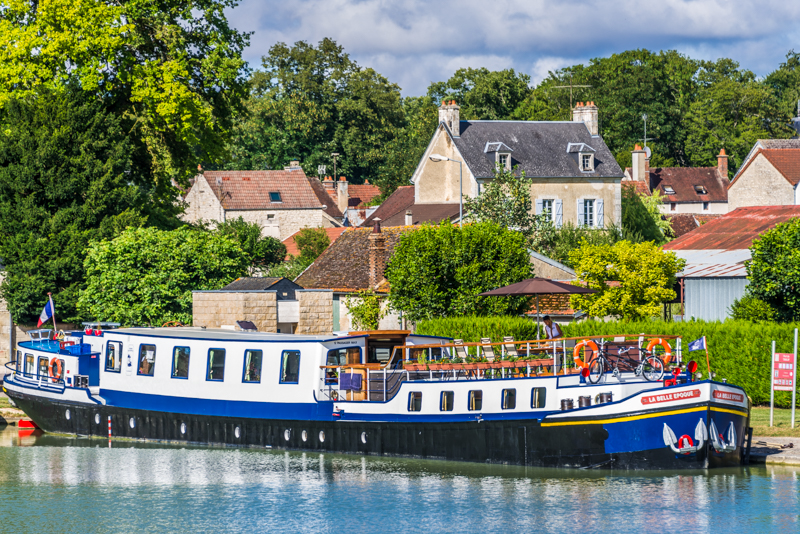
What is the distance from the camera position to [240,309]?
131ft

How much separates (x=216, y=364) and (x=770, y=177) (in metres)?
70.7

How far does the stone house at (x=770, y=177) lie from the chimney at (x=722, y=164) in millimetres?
16742

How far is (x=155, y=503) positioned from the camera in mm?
23719

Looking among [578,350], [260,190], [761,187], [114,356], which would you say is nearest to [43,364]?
[114,356]

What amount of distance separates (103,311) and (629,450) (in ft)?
83.6

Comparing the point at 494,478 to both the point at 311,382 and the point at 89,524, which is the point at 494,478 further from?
the point at 89,524

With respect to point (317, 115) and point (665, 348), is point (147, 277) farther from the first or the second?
point (317, 115)

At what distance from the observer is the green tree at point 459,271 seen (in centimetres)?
3712

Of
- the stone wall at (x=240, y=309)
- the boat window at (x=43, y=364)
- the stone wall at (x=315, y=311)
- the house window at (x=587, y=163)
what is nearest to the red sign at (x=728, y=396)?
the stone wall at (x=240, y=309)

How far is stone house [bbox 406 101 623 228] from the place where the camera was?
66.8m

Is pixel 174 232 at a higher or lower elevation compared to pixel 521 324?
higher

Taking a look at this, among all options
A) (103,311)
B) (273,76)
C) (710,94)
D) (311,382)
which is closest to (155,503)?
(311,382)

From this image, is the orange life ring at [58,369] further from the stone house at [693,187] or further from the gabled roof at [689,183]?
the gabled roof at [689,183]

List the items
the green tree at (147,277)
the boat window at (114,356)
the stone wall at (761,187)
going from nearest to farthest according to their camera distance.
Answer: the boat window at (114,356), the green tree at (147,277), the stone wall at (761,187)
